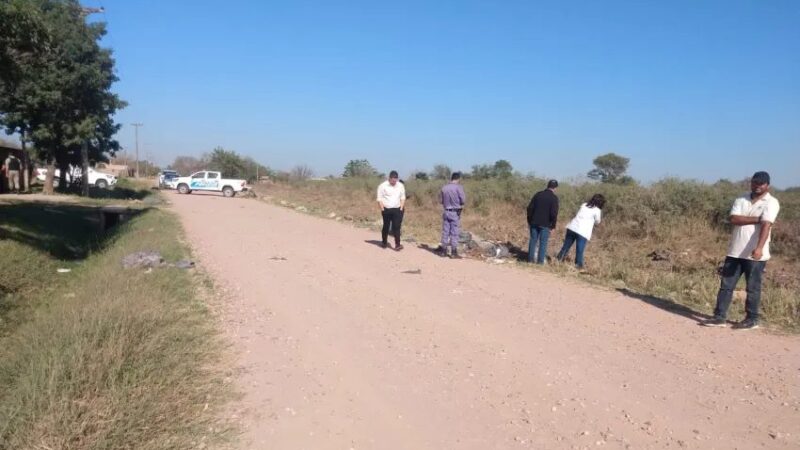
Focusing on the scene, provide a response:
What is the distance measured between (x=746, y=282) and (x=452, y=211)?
557 centimetres

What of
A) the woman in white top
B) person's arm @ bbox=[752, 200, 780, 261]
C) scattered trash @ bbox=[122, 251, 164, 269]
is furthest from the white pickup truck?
person's arm @ bbox=[752, 200, 780, 261]

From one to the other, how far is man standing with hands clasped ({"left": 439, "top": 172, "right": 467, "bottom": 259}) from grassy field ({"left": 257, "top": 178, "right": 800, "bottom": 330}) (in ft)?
5.68

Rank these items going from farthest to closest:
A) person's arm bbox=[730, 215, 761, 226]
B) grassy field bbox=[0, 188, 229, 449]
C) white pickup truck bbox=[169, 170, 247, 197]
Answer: white pickup truck bbox=[169, 170, 247, 197] → person's arm bbox=[730, 215, 761, 226] → grassy field bbox=[0, 188, 229, 449]

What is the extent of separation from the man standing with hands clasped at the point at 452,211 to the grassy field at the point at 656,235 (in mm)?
1730

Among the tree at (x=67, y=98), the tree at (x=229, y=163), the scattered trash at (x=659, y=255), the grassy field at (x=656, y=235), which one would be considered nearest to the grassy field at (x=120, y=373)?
the grassy field at (x=656, y=235)

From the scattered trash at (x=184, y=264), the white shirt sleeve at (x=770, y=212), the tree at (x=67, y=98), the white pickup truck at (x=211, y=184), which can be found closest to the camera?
the white shirt sleeve at (x=770, y=212)

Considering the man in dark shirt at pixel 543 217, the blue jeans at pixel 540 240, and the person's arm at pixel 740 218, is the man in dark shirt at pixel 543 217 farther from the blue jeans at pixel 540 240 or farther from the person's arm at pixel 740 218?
the person's arm at pixel 740 218

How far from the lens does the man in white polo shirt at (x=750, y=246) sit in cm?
592

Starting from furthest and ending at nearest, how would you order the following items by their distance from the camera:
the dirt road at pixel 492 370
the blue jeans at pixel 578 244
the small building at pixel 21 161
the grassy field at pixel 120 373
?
the small building at pixel 21 161
the blue jeans at pixel 578 244
the dirt road at pixel 492 370
the grassy field at pixel 120 373

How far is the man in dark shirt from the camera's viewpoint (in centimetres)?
1043

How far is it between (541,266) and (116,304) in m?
7.30

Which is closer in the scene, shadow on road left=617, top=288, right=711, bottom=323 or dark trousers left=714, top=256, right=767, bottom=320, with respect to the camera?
dark trousers left=714, top=256, right=767, bottom=320

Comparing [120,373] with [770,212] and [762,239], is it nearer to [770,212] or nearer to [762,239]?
[762,239]

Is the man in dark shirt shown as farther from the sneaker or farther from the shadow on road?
the sneaker
